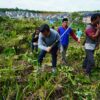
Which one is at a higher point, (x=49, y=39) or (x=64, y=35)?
(x=49, y=39)

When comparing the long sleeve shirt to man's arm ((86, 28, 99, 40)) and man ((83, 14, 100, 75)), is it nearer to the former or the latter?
man ((83, 14, 100, 75))

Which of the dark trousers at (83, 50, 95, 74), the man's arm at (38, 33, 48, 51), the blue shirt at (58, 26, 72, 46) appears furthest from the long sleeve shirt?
the man's arm at (38, 33, 48, 51)

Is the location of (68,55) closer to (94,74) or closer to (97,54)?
(97,54)

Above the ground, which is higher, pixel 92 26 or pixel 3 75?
pixel 92 26

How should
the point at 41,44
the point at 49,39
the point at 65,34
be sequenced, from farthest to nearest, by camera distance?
1. the point at 65,34
2. the point at 49,39
3. the point at 41,44

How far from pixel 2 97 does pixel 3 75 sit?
3.13ft

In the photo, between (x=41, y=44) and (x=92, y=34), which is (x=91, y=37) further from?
(x=41, y=44)

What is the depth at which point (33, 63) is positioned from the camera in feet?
Answer: 32.3

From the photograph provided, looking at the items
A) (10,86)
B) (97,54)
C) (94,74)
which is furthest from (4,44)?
(10,86)

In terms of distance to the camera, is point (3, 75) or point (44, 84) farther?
point (3, 75)

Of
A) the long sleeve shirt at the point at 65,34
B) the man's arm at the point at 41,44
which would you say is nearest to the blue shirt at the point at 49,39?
the man's arm at the point at 41,44

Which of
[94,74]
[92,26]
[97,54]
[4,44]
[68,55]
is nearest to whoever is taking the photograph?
[92,26]

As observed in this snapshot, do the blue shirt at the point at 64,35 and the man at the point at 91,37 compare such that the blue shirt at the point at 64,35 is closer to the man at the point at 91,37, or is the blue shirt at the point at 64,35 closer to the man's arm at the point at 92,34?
the man at the point at 91,37

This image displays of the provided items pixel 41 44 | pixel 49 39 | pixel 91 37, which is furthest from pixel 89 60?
pixel 41 44
